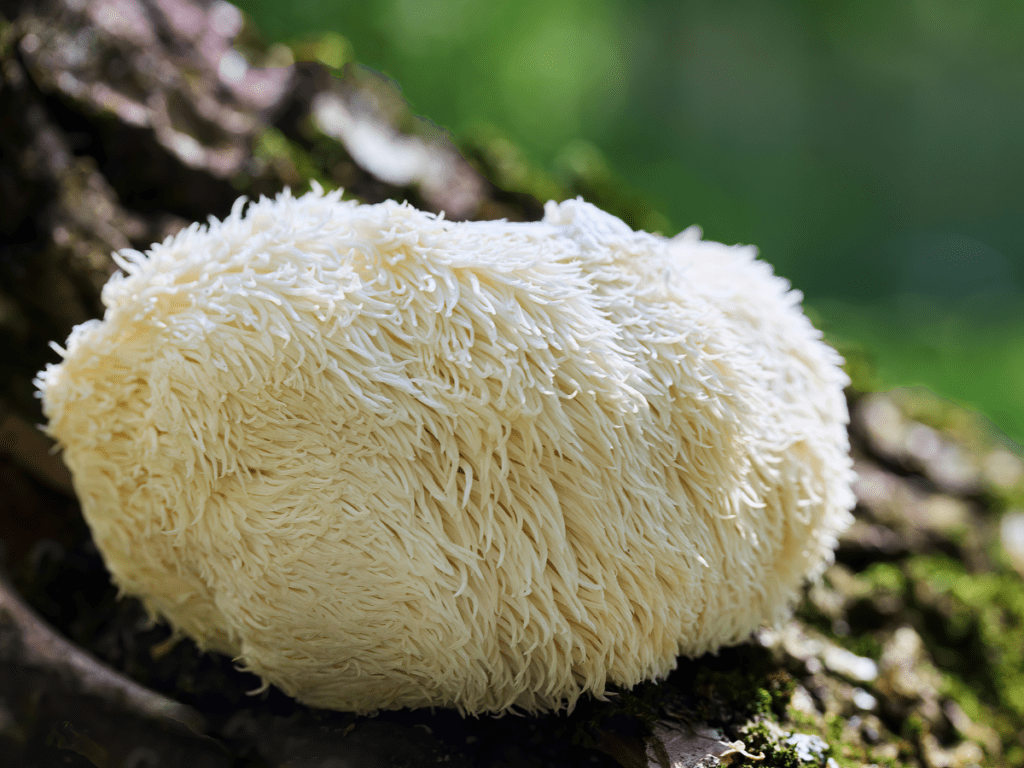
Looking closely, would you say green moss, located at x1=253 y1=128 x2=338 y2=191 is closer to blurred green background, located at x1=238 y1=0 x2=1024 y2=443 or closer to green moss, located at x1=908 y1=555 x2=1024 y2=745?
green moss, located at x1=908 y1=555 x2=1024 y2=745

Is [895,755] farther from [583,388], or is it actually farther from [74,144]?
[74,144]

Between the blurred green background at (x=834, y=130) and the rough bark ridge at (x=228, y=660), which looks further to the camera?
the blurred green background at (x=834, y=130)

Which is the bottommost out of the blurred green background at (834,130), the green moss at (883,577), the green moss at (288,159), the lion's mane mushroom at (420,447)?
the lion's mane mushroom at (420,447)

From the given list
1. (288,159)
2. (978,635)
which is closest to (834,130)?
(978,635)

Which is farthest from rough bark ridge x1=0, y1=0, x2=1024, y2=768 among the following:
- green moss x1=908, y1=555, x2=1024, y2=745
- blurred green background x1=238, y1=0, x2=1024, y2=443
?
blurred green background x1=238, y1=0, x2=1024, y2=443

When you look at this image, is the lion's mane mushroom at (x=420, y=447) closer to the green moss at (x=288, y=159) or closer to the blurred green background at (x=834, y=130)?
the green moss at (x=288, y=159)

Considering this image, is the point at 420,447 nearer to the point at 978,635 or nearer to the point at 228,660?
the point at 228,660

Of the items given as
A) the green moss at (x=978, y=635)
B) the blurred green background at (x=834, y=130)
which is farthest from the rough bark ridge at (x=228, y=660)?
the blurred green background at (x=834, y=130)
